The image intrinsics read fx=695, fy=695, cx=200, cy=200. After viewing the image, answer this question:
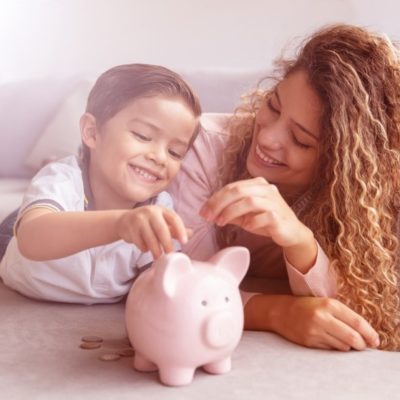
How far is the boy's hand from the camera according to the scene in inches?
22.3

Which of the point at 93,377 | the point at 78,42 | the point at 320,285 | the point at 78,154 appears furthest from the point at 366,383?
the point at 78,42

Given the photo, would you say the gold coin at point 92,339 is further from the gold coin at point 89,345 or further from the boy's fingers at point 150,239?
the boy's fingers at point 150,239

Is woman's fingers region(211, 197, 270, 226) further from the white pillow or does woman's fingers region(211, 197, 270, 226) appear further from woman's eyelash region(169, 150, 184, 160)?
the white pillow

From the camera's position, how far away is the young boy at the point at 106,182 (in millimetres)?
643

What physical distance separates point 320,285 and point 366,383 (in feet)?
0.44

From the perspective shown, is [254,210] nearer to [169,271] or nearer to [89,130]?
[169,271]

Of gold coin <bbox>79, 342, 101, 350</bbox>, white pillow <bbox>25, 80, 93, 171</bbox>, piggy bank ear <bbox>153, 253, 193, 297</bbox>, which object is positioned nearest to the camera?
piggy bank ear <bbox>153, 253, 193, 297</bbox>

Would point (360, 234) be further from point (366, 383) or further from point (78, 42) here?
point (78, 42)

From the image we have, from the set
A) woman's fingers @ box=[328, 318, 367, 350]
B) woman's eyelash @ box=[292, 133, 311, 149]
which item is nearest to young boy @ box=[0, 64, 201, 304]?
woman's eyelash @ box=[292, 133, 311, 149]

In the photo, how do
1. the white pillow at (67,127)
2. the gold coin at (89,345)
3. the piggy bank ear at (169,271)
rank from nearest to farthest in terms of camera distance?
1. the piggy bank ear at (169,271)
2. the gold coin at (89,345)
3. the white pillow at (67,127)

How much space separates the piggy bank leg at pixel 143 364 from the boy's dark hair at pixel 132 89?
0.76ft

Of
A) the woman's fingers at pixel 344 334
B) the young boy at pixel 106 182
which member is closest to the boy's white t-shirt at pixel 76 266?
the young boy at pixel 106 182

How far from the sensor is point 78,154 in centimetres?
76

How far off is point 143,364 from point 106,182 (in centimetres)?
20
